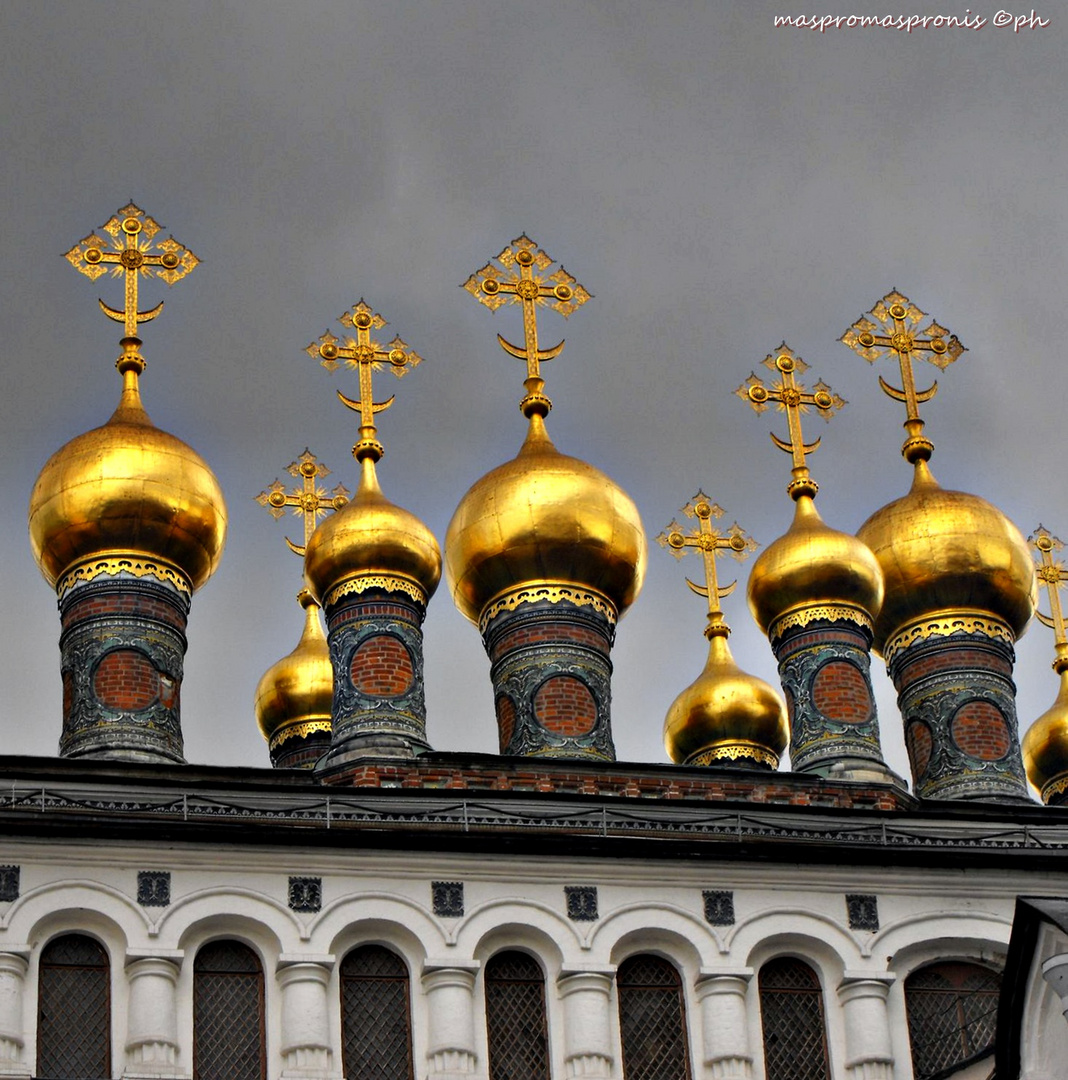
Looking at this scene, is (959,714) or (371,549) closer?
(371,549)

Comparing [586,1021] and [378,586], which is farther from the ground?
[378,586]

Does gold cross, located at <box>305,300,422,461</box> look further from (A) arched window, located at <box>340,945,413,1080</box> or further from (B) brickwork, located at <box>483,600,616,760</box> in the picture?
(A) arched window, located at <box>340,945,413,1080</box>

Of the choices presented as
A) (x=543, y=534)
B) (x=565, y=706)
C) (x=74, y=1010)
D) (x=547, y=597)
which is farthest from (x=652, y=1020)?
(x=543, y=534)

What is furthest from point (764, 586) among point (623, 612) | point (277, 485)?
point (277, 485)

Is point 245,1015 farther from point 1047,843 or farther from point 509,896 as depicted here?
point 1047,843

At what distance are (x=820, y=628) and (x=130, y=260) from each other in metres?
7.07

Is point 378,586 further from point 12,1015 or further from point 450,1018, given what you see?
point 12,1015

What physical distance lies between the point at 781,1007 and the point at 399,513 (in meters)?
7.12

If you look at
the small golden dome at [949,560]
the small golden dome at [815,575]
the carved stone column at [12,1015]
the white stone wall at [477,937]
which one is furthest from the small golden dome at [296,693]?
the carved stone column at [12,1015]

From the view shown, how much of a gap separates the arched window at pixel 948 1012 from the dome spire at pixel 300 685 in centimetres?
974

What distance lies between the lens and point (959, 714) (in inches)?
1090

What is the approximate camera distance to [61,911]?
19828 mm

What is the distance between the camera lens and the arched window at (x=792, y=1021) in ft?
67.3

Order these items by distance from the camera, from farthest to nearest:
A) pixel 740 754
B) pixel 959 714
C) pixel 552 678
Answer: pixel 740 754, pixel 959 714, pixel 552 678
